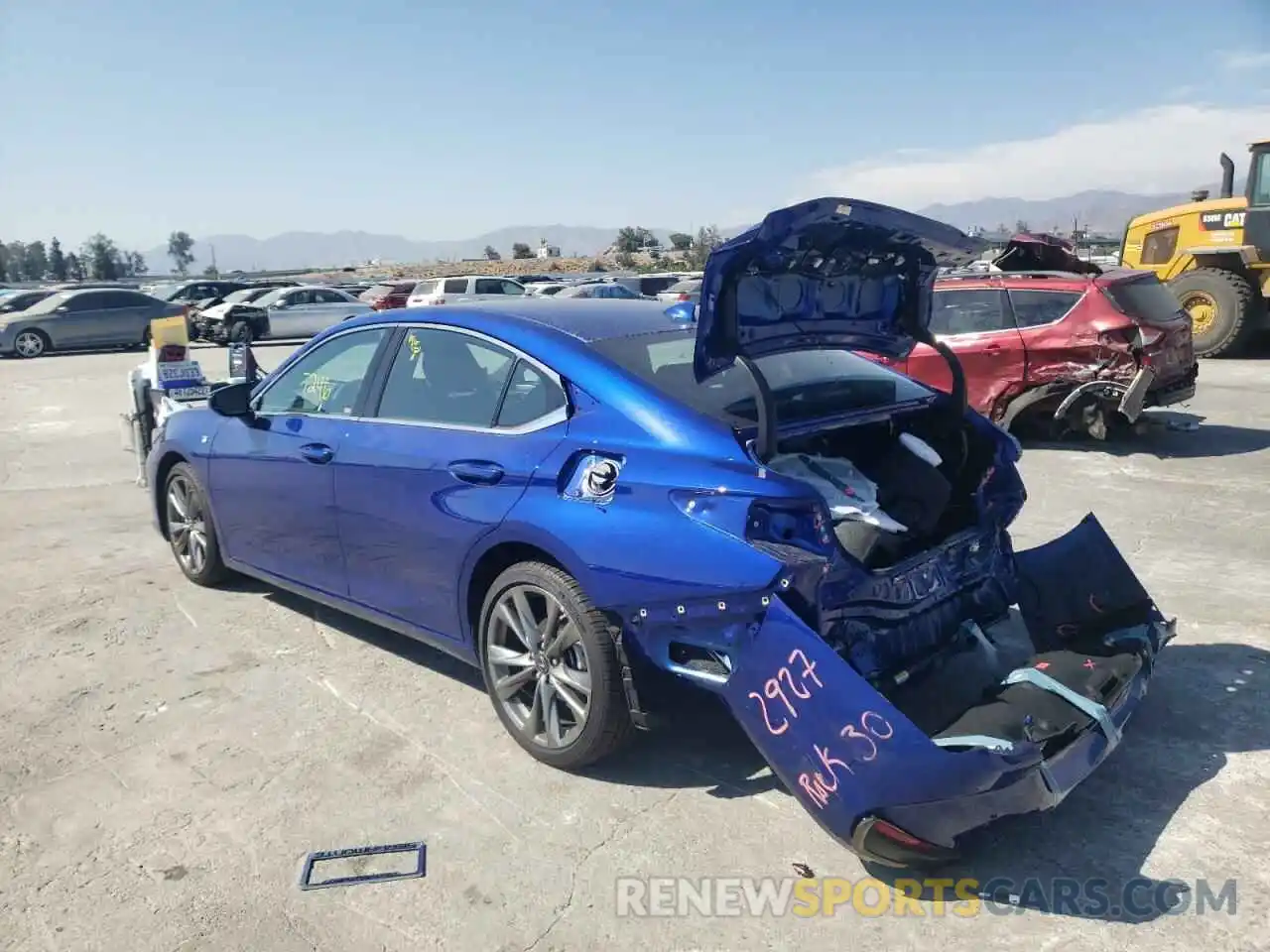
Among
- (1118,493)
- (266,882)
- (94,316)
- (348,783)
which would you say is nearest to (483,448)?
(348,783)

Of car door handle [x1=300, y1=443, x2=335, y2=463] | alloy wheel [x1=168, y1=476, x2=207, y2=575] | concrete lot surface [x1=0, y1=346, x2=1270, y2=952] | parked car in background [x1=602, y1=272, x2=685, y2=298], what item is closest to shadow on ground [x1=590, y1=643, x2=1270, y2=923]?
concrete lot surface [x1=0, y1=346, x2=1270, y2=952]

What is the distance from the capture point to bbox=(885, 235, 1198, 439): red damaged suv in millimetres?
8523

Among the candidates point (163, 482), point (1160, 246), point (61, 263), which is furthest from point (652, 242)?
point (163, 482)

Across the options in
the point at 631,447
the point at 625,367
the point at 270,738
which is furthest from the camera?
the point at 270,738

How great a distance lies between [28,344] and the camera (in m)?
22.6

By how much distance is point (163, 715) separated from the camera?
13.4 feet

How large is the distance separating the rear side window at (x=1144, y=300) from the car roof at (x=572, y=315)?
6.01 m

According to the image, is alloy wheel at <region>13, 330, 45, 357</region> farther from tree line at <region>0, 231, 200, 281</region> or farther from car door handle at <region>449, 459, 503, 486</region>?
tree line at <region>0, 231, 200, 281</region>

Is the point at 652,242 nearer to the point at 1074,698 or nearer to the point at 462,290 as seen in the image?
the point at 462,290

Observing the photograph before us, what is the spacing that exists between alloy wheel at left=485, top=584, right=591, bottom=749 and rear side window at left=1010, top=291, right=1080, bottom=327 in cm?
688

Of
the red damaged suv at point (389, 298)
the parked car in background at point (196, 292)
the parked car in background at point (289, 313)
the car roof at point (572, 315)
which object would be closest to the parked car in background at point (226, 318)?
the parked car in background at point (289, 313)

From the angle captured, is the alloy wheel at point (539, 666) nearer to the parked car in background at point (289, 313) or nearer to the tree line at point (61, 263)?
the parked car in background at point (289, 313)

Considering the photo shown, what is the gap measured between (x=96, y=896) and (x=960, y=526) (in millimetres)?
3202

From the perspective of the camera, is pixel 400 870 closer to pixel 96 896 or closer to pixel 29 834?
pixel 96 896
